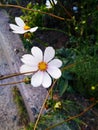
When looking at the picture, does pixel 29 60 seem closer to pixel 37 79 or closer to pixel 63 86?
pixel 37 79

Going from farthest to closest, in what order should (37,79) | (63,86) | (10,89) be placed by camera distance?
(10,89) → (63,86) → (37,79)

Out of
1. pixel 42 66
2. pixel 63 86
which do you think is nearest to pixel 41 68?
pixel 42 66

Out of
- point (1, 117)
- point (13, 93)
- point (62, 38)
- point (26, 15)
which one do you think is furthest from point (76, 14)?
point (1, 117)

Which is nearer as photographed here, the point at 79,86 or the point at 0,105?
the point at 79,86

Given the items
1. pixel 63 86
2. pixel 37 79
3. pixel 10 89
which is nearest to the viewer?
pixel 37 79

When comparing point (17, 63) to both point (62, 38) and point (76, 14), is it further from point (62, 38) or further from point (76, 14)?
point (76, 14)

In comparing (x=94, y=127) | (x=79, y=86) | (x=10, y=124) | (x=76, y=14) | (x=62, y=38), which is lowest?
(x=10, y=124)

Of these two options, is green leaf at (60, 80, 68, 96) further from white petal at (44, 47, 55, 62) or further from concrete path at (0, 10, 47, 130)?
white petal at (44, 47, 55, 62)
